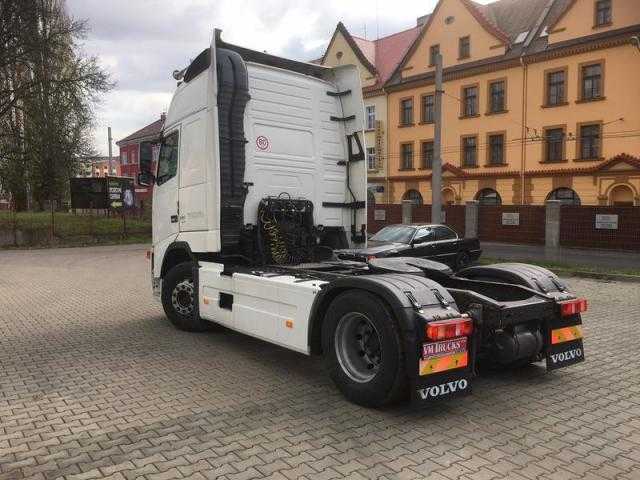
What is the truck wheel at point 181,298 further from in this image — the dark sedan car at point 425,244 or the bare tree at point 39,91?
the bare tree at point 39,91

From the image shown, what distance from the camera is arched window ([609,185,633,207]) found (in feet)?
94.9

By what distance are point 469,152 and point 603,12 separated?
10.5m

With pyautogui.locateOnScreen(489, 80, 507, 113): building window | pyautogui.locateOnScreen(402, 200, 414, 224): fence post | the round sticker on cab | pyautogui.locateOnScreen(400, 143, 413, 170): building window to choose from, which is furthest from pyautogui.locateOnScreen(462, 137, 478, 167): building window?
the round sticker on cab

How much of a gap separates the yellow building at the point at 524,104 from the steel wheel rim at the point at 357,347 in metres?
28.1

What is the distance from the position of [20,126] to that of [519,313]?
2687cm

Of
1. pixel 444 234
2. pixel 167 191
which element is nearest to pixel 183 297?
pixel 167 191

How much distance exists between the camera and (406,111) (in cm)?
4006

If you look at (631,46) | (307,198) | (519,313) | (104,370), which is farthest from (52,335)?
(631,46)

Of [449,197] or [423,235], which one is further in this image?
[449,197]

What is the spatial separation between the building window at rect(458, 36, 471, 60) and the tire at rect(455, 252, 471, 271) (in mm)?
23029

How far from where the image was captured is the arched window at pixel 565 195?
3109 cm

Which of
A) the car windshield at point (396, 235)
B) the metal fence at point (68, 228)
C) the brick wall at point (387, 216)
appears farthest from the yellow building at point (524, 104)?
the metal fence at point (68, 228)

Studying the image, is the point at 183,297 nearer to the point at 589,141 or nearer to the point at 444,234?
the point at 444,234

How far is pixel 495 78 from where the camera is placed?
113 feet
